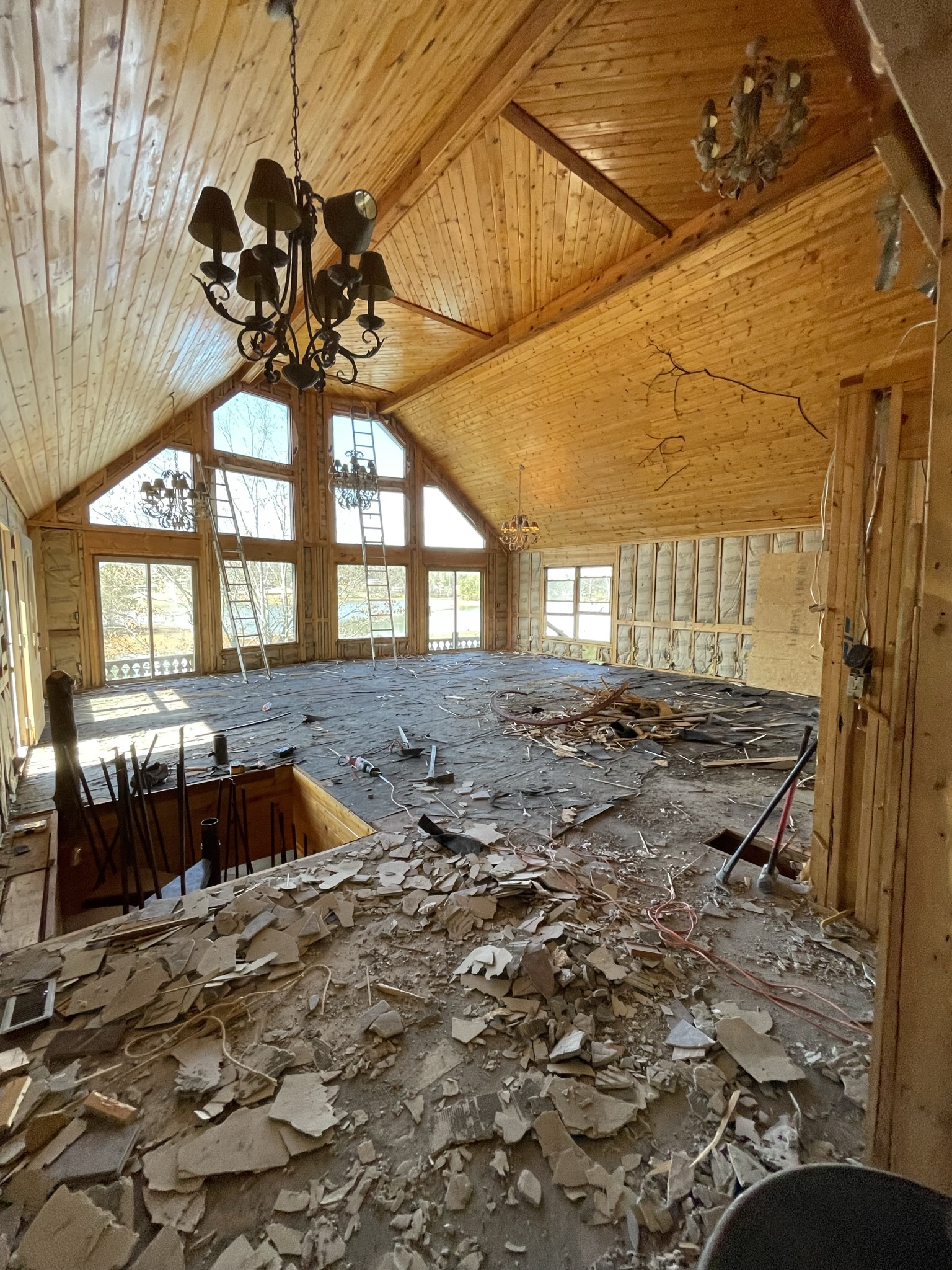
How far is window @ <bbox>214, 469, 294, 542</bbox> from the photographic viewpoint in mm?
9695

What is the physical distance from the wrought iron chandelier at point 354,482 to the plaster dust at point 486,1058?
290 inches

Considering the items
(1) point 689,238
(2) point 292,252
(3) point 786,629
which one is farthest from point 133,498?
(3) point 786,629

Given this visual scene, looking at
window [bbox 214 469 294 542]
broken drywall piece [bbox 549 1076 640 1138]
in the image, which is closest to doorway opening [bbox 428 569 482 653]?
window [bbox 214 469 294 542]

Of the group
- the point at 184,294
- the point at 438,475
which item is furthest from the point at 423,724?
the point at 438,475

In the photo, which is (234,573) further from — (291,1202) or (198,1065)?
(291,1202)

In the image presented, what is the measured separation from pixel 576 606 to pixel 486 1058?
422 inches

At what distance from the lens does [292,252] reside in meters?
2.30

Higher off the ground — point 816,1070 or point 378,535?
point 378,535

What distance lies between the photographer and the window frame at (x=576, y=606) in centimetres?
1106

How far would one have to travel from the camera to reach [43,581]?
782 centimetres

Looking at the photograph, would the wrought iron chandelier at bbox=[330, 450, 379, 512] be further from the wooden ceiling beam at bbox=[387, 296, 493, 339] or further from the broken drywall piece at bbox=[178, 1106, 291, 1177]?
the broken drywall piece at bbox=[178, 1106, 291, 1177]

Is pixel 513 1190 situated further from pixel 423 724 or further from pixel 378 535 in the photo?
pixel 378 535

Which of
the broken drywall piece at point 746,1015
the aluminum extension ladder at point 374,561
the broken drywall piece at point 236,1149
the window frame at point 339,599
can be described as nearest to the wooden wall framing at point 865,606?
the broken drywall piece at point 746,1015

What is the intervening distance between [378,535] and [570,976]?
10816mm
